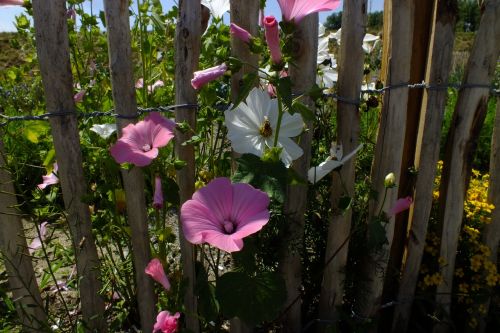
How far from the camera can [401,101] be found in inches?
55.8

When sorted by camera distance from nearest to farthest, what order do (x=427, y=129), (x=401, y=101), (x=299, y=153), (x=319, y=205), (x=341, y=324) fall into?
1. (x=299, y=153)
2. (x=401, y=101)
3. (x=427, y=129)
4. (x=319, y=205)
5. (x=341, y=324)

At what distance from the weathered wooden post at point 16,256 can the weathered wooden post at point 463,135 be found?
1477 millimetres

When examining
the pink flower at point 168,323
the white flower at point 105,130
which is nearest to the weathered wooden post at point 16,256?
the white flower at point 105,130

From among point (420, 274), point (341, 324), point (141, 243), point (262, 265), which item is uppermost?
point (141, 243)

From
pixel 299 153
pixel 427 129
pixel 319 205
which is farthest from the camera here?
pixel 319 205

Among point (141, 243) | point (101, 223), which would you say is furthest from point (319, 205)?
point (101, 223)

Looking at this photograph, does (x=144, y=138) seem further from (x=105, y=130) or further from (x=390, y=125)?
(x=390, y=125)

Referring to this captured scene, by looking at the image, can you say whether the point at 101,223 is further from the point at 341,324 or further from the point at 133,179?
the point at 341,324

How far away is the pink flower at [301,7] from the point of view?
945mm

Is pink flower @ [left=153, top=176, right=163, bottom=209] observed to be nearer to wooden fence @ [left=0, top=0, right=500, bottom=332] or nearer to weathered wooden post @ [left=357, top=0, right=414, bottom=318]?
wooden fence @ [left=0, top=0, right=500, bottom=332]

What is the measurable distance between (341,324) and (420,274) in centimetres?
40

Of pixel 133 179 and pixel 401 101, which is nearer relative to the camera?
pixel 133 179

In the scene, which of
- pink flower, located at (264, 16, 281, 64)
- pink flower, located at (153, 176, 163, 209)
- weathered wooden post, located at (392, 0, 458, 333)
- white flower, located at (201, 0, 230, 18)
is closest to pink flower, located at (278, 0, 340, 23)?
pink flower, located at (264, 16, 281, 64)

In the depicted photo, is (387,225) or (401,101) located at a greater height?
(401,101)
